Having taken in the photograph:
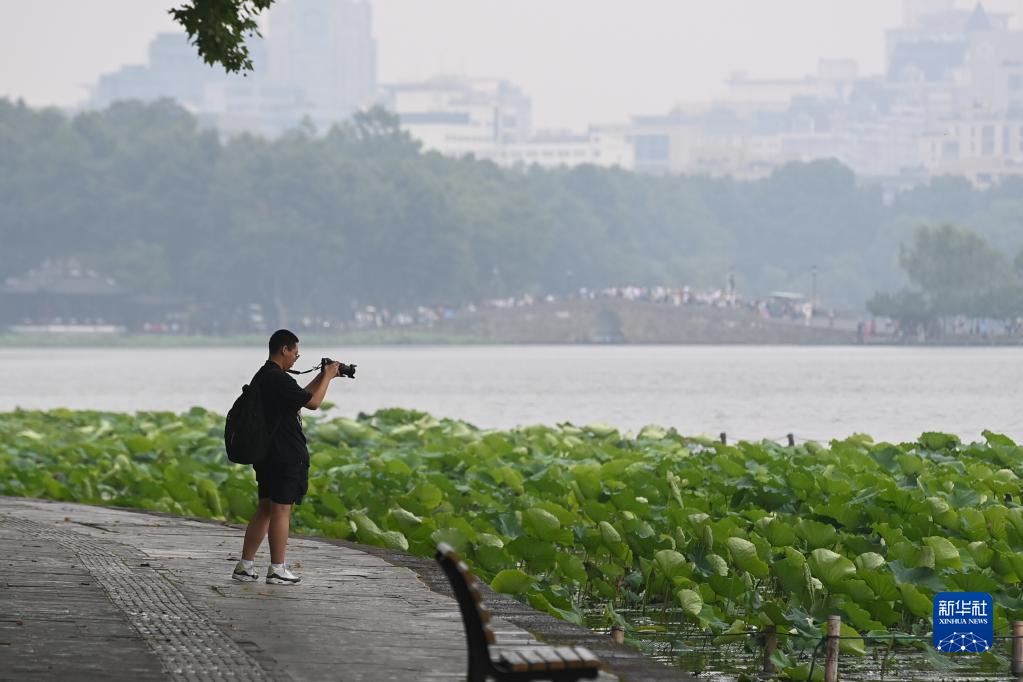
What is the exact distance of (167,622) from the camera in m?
9.19

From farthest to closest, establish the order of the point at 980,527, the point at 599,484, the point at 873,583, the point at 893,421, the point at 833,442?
1. the point at 893,421
2. the point at 833,442
3. the point at 599,484
4. the point at 980,527
5. the point at 873,583

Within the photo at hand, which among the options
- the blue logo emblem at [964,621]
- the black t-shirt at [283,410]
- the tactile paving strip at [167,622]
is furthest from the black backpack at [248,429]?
the blue logo emblem at [964,621]

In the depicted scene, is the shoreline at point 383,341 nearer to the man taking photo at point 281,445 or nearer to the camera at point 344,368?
the man taking photo at point 281,445

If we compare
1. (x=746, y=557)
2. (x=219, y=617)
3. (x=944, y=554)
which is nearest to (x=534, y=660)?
(x=219, y=617)

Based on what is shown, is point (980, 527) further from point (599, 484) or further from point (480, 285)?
point (480, 285)

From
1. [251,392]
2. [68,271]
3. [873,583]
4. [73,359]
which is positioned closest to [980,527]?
[873,583]

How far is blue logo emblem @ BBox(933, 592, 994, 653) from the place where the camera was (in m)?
9.96

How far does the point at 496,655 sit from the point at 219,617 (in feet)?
9.13

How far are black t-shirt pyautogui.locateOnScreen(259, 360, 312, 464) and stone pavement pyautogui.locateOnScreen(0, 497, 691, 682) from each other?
0.74 metres

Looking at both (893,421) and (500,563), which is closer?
(500,563)

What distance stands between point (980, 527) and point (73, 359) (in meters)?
105

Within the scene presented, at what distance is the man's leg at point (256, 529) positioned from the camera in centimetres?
1060

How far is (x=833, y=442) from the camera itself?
→ 2020cm

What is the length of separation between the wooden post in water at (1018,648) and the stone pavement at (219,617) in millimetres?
1923
